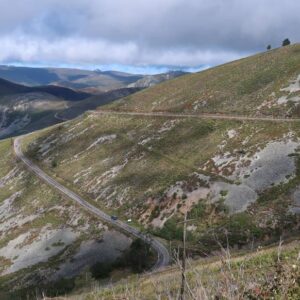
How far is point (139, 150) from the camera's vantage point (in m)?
111

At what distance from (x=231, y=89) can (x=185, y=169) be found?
2028 inches

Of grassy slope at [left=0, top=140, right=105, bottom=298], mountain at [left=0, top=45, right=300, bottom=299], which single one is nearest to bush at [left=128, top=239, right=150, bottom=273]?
mountain at [left=0, top=45, right=300, bottom=299]

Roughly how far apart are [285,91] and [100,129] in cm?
5590

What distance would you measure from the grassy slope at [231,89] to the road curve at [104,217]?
133 ft

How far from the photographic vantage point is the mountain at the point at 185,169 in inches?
2640

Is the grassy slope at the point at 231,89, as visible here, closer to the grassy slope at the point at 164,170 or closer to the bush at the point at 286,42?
the grassy slope at the point at 164,170

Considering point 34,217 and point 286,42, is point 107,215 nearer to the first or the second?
point 34,217

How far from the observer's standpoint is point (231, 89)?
443 feet

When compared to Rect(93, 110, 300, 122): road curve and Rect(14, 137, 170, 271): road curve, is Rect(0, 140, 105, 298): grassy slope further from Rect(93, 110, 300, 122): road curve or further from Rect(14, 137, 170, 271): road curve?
Rect(93, 110, 300, 122): road curve

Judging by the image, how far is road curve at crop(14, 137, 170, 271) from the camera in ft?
219

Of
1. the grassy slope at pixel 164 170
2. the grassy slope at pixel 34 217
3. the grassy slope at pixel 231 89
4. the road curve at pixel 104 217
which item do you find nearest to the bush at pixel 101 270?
the road curve at pixel 104 217

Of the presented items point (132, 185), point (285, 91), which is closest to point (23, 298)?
point (132, 185)

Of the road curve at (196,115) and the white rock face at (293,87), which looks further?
the white rock face at (293,87)

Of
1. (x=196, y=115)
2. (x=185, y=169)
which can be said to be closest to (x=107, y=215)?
(x=185, y=169)
